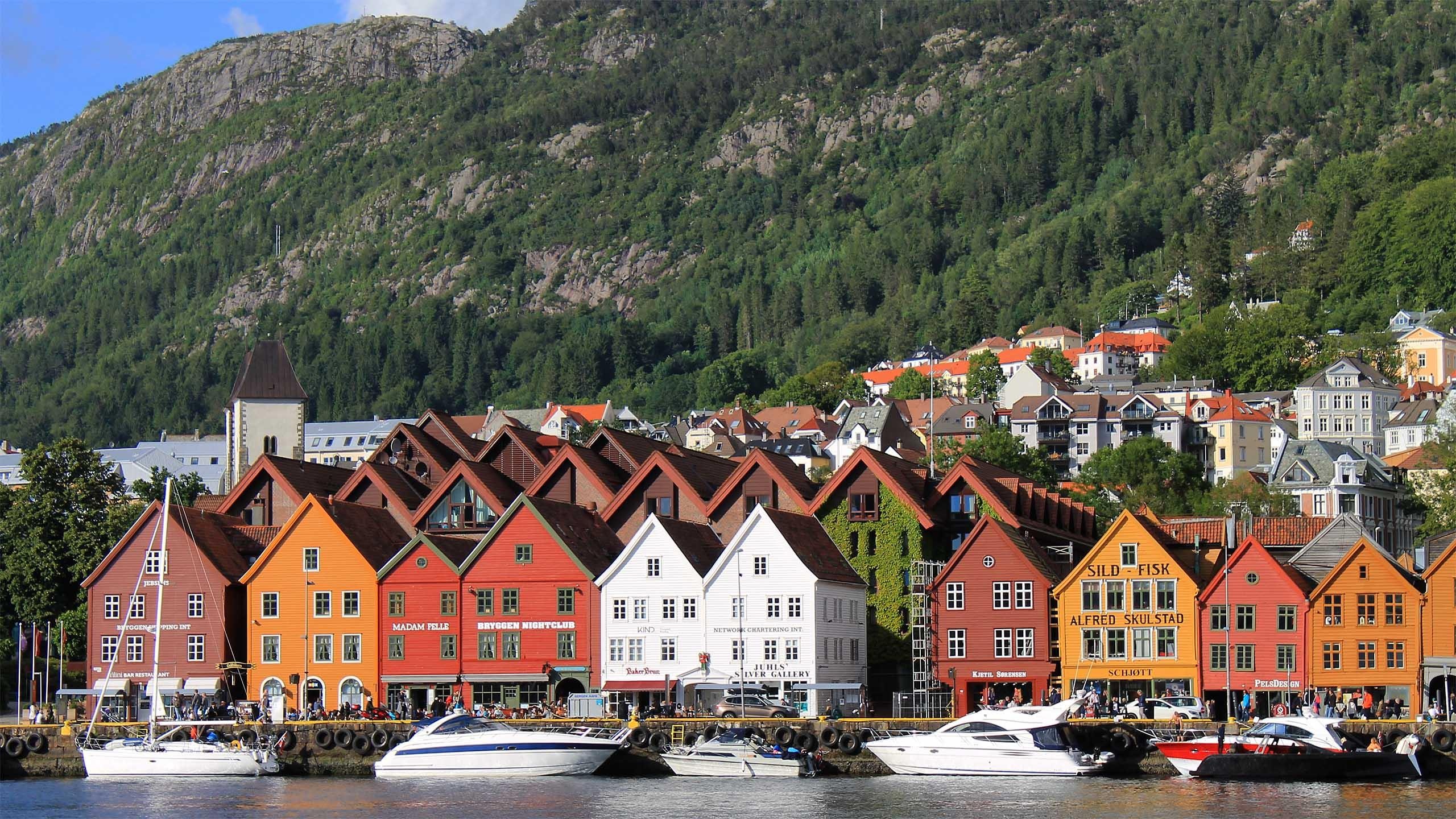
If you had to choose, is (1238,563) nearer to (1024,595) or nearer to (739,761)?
(1024,595)

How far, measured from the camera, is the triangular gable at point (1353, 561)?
9200cm

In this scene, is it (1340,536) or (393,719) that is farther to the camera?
(1340,536)

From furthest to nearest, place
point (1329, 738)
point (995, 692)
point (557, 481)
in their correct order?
1. point (557, 481)
2. point (995, 692)
3. point (1329, 738)

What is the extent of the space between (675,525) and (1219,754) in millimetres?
30109

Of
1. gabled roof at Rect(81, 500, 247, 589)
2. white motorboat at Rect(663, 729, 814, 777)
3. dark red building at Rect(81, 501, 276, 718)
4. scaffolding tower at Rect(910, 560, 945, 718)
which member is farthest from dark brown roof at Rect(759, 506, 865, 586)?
dark red building at Rect(81, 501, 276, 718)

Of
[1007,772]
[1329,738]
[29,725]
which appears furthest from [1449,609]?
[29,725]

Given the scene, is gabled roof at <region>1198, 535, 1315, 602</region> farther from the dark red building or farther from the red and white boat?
the dark red building

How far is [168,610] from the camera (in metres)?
102

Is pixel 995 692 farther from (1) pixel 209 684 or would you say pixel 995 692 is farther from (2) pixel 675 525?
(1) pixel 209 684

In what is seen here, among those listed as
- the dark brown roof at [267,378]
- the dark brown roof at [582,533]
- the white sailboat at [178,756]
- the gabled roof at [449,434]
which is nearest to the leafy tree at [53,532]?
the gabled roof at [449,434]

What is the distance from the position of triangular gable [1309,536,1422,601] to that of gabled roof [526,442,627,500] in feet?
114

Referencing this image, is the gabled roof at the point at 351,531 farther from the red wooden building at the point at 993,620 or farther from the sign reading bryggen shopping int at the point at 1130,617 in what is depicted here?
the sign reading bryggen shopping int at the point at 1130,617

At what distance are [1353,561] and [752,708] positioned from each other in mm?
27905

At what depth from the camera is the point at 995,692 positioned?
96.8 metres
